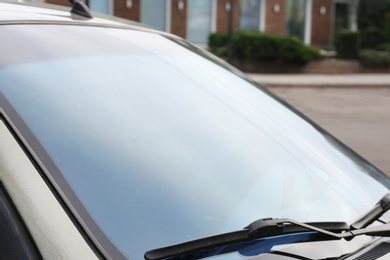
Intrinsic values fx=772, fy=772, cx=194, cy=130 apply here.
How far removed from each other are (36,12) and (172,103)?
494 millimetres

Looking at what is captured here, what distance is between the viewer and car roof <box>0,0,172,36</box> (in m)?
2.14

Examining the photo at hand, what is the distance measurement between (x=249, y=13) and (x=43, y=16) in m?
32.5

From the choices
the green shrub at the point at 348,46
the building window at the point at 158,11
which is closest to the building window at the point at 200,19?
the building window at the point at 158,11

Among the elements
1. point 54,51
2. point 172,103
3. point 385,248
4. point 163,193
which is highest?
point 54,51

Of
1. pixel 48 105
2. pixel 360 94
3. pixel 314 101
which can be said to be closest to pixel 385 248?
pixel 48 105

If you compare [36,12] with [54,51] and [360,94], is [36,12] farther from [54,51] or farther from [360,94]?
[360,94]

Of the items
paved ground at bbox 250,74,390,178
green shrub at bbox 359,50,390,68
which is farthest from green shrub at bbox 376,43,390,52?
paved ground at bbox 250,74,390,178

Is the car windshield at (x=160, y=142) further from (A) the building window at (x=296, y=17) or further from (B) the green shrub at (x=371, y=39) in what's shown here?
(A) the building window at (x=296, y=17)

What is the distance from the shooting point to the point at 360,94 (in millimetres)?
21422

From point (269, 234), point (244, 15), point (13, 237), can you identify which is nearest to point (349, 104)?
point (244, 15)

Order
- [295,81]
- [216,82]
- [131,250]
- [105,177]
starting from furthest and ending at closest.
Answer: [295,81], [216,82], [105,177], [131,250]

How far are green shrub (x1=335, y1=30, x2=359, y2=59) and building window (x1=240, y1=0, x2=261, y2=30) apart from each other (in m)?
5.99

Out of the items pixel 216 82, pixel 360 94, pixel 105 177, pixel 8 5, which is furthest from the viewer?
pixel 360 94

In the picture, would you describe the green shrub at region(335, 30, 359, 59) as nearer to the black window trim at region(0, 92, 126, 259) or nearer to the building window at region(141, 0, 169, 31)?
the building window at region(141, 0, 169, 31)
